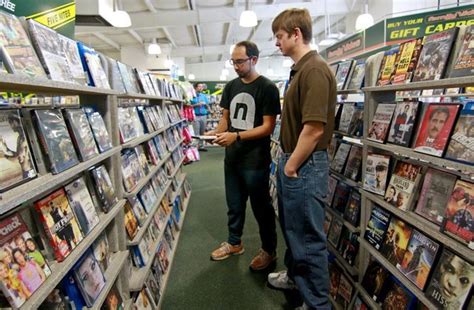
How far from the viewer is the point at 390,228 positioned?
172cm

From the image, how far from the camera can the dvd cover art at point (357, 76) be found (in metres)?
2.05

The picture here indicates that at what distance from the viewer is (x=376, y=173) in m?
1.80

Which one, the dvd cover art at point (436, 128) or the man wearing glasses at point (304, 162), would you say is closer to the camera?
the dvd cover art at point (436, 128)

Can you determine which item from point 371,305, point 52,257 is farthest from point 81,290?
point 371,305

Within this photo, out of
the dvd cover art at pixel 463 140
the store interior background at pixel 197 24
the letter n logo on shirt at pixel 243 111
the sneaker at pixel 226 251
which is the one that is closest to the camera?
the dvd cover art at pixel 463 140

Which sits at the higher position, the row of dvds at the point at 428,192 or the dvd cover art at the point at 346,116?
the dvd cover art at the point at 346,116

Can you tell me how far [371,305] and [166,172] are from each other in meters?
2.31

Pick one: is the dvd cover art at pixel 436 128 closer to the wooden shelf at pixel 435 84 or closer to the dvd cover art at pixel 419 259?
the wooden shelf at pixel 435 84

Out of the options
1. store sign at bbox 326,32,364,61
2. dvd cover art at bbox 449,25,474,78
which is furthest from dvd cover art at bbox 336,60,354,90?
store sign at bbox 326,32,364,61

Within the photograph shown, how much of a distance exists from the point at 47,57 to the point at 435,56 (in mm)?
1611

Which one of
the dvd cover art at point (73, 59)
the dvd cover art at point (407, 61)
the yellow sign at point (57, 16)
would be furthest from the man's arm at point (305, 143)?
the yellow sign at point (57, 16)

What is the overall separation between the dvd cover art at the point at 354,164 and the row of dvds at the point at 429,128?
251mm

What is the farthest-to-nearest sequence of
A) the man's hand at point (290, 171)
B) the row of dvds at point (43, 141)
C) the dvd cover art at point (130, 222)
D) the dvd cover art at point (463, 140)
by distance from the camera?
the dvd cover art at point (130, 222), the man's hand at point (290, 171), the dvd cover art at point (463, 140), the row of dvds at point (43, 141)

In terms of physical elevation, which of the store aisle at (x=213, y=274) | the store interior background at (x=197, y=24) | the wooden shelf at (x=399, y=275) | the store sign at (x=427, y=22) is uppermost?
the store interior background at (x=197, y=24)
